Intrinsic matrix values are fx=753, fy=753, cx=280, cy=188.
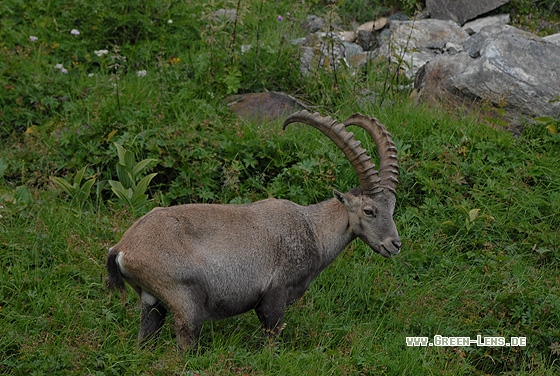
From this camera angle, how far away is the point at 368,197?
6262 millimetres

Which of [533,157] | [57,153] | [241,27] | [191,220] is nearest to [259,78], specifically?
[241,27]

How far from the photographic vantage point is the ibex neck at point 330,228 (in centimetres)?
625

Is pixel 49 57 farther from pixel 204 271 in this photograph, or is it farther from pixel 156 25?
pixel 204 271

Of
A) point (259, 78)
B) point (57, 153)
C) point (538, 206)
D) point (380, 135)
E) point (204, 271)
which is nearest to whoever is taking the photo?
point (204, 271)

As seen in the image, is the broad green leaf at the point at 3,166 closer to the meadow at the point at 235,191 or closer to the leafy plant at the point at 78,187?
the meadow at the point at 235,191

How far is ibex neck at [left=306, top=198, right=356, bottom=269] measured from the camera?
6.25 metres

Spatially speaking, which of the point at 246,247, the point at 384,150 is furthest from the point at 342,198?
the point at 246,247

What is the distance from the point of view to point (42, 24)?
10.6m

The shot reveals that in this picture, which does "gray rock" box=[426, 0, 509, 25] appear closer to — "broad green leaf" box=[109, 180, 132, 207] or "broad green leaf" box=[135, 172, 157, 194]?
"broad green leaf" box=[135, 172, 157, 194]

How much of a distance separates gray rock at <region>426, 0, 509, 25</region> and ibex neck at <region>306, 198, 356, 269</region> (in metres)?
6.93

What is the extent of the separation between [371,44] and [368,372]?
20.3ft

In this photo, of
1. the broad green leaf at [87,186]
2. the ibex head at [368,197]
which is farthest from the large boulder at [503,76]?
the broad green leaf at [87,186]

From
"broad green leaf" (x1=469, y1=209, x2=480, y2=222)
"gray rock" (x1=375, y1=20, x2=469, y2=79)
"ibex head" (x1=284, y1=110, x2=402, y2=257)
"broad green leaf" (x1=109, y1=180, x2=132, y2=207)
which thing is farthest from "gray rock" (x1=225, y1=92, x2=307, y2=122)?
"ibex head" (x1=284, y1=110, x2=402, y2=257)

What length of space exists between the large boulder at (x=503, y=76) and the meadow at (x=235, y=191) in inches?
11.6
